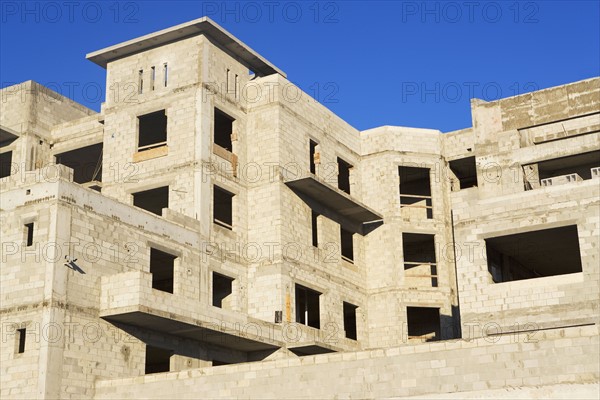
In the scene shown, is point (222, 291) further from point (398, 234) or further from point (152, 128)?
point (398, 234)

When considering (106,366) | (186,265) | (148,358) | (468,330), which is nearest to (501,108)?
(468,330)

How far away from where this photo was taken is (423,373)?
912 inches

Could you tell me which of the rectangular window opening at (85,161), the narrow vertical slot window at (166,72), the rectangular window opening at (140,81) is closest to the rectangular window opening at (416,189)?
the narrow vertical slot window at (166,72)

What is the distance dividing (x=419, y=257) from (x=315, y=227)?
6854mm

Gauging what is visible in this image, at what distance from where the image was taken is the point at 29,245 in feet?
92.4

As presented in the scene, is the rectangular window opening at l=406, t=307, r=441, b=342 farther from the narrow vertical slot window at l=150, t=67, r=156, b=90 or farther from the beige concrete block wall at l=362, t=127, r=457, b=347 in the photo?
the narrow vertical slot window at l=150, t=67, r=156, b=90

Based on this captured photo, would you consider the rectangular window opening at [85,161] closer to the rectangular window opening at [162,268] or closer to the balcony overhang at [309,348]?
the rectangular window opening at [162,268]

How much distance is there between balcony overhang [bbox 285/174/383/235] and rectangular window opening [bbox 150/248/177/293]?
5.91 m

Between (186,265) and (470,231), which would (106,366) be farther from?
(470,231)

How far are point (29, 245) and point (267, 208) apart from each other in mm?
10881

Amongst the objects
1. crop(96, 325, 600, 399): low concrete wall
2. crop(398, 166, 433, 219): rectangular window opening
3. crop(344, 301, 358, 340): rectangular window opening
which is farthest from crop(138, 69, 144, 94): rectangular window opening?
crop(96, 325, 600, 399): low concrete wall

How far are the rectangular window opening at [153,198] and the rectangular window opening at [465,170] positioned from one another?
14.5 m

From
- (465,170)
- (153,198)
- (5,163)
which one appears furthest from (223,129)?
(465,170)

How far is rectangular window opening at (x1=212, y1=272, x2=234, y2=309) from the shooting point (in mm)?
35094
